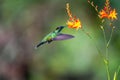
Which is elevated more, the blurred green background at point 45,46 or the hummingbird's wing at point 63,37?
the blurred green background at point 45,46

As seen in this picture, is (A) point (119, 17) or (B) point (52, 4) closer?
(A) point (119, 17)

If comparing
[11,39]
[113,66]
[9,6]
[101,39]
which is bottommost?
[113,66]

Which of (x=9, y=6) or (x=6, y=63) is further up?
(x=9, y=6)

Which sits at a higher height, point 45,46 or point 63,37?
point 45,46

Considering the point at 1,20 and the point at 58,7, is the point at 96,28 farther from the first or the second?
the point at 1,20

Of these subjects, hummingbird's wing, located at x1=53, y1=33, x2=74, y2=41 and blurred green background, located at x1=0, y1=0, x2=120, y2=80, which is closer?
hummingbird's wing, located at x1=53, y1=33, x2=74, y2=41

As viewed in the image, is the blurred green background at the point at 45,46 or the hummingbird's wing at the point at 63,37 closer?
the hummingbird's wing at the point at 63,37

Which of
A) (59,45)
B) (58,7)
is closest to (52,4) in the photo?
(58,7)

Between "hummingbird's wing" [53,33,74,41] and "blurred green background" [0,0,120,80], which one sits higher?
"blurred green background" [0,0,120,80]
